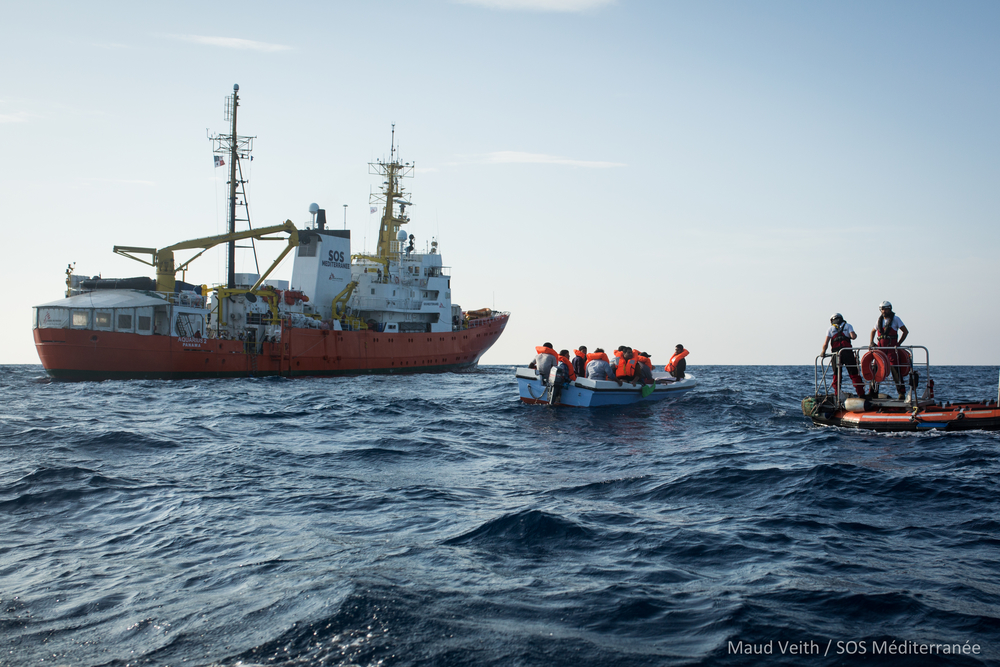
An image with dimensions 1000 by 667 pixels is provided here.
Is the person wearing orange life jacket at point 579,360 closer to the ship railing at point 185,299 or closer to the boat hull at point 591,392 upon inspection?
the boat hull at point 591,392

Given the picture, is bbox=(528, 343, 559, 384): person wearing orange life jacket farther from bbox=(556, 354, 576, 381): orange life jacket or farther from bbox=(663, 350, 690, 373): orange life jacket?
bbox=(663, 350, 690, 373): orange life jacket

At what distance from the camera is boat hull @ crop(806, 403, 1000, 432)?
11266mm

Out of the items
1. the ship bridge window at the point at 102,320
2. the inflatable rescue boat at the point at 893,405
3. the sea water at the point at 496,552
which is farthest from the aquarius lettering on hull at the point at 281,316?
the inflatable rescue boat at the point at 893,405

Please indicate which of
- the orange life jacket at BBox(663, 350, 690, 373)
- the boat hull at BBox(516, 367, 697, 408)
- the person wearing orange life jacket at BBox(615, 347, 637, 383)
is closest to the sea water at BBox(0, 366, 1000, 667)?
the boat hull at BBox(516, 367, 697, 408)

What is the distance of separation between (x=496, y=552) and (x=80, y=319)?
2810cm

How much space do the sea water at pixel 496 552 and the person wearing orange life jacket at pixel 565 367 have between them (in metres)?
5.60

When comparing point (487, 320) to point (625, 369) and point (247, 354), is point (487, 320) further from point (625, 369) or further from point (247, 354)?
point (625, 369)

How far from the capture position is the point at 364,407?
18.9 m

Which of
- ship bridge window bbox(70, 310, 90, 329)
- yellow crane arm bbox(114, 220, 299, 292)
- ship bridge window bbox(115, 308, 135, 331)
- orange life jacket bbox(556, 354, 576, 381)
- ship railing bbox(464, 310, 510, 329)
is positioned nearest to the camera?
orange life jacket bbox(556, 354, 576, 381)

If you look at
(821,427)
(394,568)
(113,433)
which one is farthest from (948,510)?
(113,433)

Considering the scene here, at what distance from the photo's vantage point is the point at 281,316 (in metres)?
34.5

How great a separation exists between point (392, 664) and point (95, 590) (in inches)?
97.8

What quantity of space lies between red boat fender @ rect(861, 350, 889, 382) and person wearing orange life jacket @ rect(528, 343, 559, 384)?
7.58 metres

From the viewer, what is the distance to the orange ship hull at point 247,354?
27.4m
